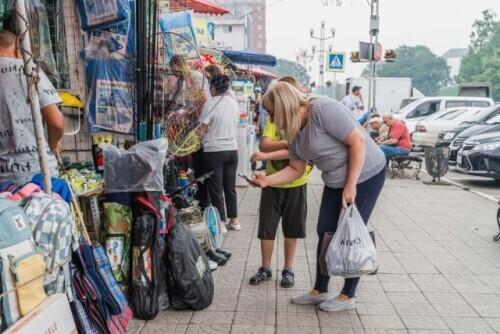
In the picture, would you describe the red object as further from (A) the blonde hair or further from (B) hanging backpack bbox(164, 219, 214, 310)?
(B) hanging backpack bbox(164, 219, 214, 310)

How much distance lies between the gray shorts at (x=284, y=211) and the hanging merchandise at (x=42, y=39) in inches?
81.4

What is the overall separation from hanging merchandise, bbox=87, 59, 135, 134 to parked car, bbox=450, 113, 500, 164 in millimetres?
8029

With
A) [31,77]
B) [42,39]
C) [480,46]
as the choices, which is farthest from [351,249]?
[480,46]

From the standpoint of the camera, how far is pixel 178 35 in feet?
14.1

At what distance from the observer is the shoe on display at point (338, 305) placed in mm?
3621

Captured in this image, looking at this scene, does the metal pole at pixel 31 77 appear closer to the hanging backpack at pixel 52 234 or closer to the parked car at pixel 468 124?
the hanging backpack at pixel 52 234

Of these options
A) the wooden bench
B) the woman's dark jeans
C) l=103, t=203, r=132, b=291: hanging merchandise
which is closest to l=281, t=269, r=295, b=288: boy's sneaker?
the woman's dark jeans

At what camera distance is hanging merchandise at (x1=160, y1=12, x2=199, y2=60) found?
171 inches

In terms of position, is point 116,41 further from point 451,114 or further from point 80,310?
point 451,114

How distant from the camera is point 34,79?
2543mm

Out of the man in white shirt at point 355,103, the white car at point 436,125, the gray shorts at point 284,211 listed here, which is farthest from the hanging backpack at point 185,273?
the white car at point 436,125

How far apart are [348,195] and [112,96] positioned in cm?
212

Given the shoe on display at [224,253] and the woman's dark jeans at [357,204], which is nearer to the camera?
the woman's dark jeans at [357,204]

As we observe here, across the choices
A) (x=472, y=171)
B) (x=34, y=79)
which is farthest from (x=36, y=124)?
(x=472, y=171)
